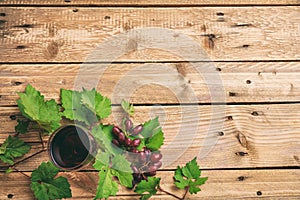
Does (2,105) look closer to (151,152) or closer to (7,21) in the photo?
(7,21)

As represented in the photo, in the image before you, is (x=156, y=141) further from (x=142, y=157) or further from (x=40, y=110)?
(x=40, y=110)

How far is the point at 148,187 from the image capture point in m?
1.15

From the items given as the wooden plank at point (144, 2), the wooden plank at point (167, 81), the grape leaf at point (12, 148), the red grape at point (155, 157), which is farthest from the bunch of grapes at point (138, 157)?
the wooden plank at point (144, 2)

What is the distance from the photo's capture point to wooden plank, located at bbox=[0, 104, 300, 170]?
1.23m

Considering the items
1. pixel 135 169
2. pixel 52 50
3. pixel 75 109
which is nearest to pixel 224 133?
pixel 135 169

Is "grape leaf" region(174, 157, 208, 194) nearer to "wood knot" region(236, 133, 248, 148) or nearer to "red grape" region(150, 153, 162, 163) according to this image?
"red grape" region(150, 153, 162, 163)

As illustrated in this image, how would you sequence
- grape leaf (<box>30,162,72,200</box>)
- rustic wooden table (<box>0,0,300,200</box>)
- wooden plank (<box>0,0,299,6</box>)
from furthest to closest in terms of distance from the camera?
wooden plank (<box>0,0,299,6</box>) → rustic wooden table (<box>0,0,300,200</box>) → grape leaf (<box>30,162,72,200</box>)

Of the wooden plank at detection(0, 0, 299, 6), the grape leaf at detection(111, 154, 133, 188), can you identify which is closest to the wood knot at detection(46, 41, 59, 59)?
the wooden plank at detection(0, 0, 299, 6)

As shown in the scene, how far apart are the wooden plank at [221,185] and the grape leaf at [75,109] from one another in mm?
143

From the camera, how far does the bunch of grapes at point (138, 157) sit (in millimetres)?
1175

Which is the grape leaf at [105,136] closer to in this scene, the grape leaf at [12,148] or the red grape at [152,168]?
the red grape at [152,168]

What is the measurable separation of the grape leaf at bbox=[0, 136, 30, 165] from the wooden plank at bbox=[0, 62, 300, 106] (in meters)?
0.12

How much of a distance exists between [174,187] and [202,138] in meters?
0.15

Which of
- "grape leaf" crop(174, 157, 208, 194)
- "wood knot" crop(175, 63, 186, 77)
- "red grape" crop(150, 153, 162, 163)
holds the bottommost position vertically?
"grape leaf" crop(174, 157, 208, 194)
